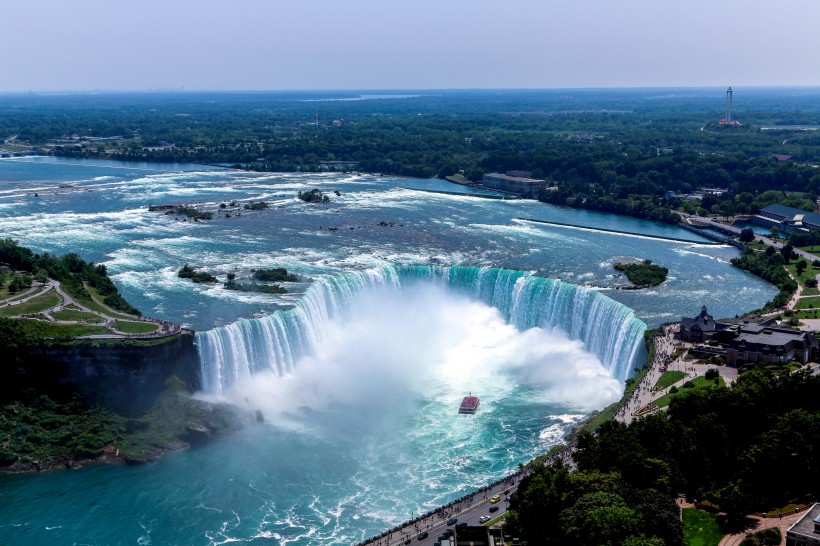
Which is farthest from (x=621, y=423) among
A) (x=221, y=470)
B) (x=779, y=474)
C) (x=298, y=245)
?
(x=298, y=245)

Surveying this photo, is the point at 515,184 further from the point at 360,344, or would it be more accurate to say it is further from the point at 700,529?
the point at 700,529

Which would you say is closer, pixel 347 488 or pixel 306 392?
pixel 347 488

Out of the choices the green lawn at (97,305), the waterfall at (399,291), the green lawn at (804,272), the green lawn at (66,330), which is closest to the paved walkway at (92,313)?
the green lawn at (97,305)

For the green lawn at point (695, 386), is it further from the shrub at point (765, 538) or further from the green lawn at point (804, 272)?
the green lawn at point (804, 272)

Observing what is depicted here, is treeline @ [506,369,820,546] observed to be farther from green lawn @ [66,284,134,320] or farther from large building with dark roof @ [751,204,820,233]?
large building with dark roof @ [751,204,820,233]

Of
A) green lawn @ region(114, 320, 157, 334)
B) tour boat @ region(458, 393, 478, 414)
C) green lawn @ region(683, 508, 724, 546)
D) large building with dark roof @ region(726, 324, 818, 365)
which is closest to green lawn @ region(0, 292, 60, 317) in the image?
green lawn @ region(114, 320, 157, 334)

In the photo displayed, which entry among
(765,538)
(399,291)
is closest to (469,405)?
(399,291)

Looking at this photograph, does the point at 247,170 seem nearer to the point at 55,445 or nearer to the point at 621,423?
the point at 55,445
